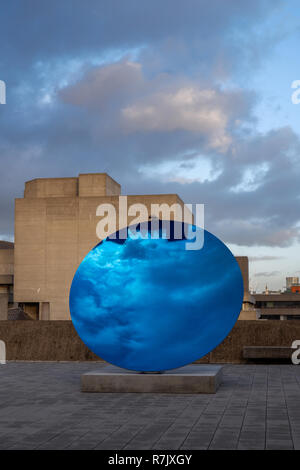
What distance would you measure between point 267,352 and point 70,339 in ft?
19.1

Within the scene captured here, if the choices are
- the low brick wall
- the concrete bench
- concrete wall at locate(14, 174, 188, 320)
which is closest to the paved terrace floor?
the concrete bench

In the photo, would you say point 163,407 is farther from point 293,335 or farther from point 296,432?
point 293,335

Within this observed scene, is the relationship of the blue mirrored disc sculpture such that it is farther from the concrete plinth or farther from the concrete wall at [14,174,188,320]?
the concrete wall at [14,174,188,320]

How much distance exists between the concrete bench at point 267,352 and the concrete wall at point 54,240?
193 feet

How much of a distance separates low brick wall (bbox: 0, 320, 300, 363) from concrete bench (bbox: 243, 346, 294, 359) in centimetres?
73

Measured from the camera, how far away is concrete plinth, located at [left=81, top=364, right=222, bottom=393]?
11.7 m

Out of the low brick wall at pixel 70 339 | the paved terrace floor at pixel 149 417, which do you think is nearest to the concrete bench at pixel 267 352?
the low brick wall at pixel 70 339

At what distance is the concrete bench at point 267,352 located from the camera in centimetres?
1711

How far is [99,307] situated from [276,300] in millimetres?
124533

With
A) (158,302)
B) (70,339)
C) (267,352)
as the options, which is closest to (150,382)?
(158,302)

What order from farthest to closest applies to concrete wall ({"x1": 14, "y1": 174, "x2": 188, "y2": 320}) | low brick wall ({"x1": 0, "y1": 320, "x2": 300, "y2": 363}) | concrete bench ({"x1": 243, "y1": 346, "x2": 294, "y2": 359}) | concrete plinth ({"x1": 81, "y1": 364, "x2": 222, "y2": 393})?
concrete wall ({"x1": 14, "y1": 174, "x2": 188, "y2": 320})
low brick wall ({"x1": 0, "y1": 320, "x2": 300, "y2": 363})
concrete bench ({"x1": 243, "y1": 346, "x2": 294, "y2": 359})
concrete plinth ({"x1": 81, "y1": 364, "x2": 222, "y2": 393})

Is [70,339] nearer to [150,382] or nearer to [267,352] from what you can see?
[267,352]

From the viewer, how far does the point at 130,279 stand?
12227mm
